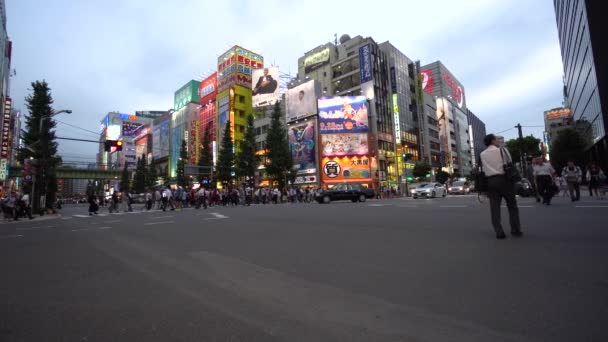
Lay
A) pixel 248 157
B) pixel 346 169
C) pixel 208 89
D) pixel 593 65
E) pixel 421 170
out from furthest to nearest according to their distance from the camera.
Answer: pixel 208 89
pixel 421 170
pixel 346 169
pixel 248 157
pixel 593 65

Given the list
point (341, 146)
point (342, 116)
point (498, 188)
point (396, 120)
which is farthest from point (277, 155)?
point (498, 188)

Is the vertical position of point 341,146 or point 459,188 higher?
point 341,146

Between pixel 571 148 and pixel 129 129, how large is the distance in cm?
12604

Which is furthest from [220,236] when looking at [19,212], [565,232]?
[19,212]

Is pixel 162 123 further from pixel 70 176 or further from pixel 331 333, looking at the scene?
pixel 331 333

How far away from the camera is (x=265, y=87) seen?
59.0 meters

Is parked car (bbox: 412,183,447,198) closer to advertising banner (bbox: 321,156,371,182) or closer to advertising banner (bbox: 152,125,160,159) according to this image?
advertising banner (bbox: 321,156,371,182)

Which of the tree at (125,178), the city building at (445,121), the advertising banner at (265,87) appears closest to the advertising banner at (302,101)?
the advertising banner at (265,87)

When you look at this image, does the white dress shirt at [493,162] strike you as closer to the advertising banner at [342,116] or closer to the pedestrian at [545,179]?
the pedestrian at [545,179]

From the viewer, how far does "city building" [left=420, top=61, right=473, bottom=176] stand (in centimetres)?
7069

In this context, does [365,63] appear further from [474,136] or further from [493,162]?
[474,136]

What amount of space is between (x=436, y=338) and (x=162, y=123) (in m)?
93.6

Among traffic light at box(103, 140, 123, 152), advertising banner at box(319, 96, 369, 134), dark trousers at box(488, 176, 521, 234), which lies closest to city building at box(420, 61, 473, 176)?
advertising banner at box(319, 96, 369, 134)

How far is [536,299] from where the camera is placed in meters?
2.22
